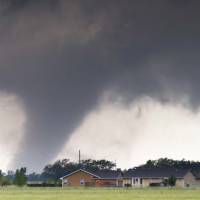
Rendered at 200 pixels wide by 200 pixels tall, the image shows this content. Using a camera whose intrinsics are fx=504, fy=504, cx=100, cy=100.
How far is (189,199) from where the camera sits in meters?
46.2

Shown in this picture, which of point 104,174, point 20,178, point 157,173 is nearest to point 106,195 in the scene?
point 20,178

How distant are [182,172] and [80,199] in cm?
8456

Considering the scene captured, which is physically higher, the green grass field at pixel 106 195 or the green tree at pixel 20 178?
the green tree at pixel 20 178

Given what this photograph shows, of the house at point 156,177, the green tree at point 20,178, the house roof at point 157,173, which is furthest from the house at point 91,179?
the green tree at point 20,178

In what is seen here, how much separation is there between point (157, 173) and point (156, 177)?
1972 millimetres

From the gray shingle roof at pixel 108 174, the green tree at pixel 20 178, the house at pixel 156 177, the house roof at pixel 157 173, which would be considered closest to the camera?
the green tree at pixel 20 178

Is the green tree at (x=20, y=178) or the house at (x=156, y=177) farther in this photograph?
the house at (x=156, y=177)

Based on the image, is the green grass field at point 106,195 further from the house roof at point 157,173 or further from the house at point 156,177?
the house roof at point 157,173

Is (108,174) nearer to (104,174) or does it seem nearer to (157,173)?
(104,174)

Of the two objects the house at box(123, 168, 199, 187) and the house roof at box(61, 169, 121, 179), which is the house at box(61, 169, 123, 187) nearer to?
the house roof at box(61, 169, 121, 179)

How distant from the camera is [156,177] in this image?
131125mm

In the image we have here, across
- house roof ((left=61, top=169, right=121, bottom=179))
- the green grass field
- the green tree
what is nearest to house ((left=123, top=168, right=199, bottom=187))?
house roof ((left=61, top=169, right=121, bottom=179))

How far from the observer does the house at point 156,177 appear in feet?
415

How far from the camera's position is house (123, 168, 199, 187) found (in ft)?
415
